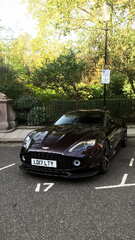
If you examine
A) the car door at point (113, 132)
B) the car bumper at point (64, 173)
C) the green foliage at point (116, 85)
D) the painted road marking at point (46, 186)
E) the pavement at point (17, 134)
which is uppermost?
the green foliage at point (116, 85)

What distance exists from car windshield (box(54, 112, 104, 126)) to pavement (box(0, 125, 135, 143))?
2.51 meters

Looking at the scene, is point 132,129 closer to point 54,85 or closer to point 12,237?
point 54,85

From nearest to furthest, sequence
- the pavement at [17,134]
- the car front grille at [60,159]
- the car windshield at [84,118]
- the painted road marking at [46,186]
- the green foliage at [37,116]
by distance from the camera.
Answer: the painted road marking at [46,186], the car front grille at [60,159], the car windshield at [84,118], the pavement at [17,134], the green foliage at [37,116]

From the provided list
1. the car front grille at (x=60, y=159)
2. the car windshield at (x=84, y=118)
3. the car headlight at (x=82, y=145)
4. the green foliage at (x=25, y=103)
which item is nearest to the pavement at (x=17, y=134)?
the green foliage at (x=25, y=103)

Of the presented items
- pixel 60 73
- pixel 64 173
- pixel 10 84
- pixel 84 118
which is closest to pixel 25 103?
pixel 10 84

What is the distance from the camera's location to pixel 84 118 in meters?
4.99

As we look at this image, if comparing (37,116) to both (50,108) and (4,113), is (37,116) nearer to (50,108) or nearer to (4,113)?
(50,108)

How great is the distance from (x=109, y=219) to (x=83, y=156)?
1200 millimetres

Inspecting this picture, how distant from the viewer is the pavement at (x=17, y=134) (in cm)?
696

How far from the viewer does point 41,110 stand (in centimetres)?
895

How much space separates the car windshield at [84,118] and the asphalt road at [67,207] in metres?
1.23

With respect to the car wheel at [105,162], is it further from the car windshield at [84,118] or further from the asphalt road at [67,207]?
the car windshield at [84,118]

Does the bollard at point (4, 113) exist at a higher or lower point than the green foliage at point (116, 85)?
lower

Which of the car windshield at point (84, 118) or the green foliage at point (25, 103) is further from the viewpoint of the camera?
the green foliage at point (25, 103)
